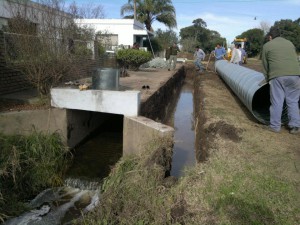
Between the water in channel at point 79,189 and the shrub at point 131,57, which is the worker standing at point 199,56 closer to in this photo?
the shrub at point 131,57

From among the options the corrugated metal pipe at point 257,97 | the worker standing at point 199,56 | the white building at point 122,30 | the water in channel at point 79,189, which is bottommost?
the water in channel at point 79,189

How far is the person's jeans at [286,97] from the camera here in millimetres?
6418

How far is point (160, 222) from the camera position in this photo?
12.1 feet

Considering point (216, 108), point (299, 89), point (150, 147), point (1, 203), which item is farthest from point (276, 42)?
point (1, 203)

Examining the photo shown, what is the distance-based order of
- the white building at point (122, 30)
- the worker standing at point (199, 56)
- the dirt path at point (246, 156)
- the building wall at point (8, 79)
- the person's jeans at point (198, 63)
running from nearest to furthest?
1. the dirt path at point (246, 156)
2. the building wall at point (8, 79)
3. the worker standing at point (199, 56)
4. the person's jeans at point (198, 63)
5. the white building at point (122, 30)

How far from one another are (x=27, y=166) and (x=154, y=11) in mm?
30458

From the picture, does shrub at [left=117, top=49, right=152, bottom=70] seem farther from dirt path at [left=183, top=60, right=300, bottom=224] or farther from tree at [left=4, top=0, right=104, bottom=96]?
dirt path at [left=183, top=60, right=300, bottom=224]

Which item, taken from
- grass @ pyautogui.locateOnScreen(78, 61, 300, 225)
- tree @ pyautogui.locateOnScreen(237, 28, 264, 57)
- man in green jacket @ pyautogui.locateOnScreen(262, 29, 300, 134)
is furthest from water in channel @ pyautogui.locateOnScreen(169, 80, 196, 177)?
tree @ pyautogui.locateOnScreen(237, 28, 264, 57)

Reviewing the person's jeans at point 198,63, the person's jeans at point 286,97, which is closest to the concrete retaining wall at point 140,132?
the person's jeans at point 286,97

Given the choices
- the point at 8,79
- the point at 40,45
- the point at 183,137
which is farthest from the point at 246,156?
the point at 8,79

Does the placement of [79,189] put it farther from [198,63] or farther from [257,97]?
[198,63]

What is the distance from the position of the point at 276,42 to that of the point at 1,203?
6089 mm

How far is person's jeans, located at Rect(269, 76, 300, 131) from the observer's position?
253 inches

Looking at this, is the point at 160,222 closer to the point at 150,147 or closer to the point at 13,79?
the point at 150,147
